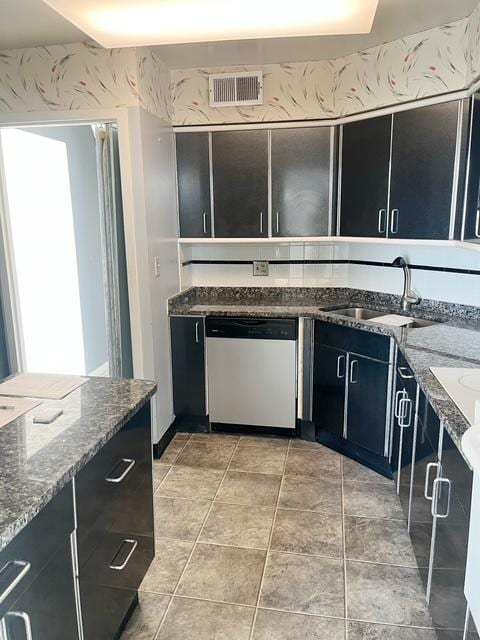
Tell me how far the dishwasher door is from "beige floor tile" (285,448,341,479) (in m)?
0.25

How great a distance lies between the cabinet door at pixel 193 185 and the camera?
343 centimetres

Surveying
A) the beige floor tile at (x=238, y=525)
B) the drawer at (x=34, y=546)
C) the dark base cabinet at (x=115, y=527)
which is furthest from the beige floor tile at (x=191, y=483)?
the drawer at (x=34, y=546)

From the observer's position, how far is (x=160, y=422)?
327cm

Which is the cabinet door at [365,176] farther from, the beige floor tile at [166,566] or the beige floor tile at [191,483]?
the beige floor tile at [166,566]

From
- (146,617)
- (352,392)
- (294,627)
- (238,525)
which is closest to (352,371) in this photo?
(352,392)

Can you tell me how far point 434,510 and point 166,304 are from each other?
2189mm

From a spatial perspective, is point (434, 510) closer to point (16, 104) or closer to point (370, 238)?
point (370, 238)

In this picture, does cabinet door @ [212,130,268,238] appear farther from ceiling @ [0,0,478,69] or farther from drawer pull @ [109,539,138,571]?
drawer pull @ [109,539,138,571]

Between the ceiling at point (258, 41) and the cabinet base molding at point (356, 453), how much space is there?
2.44m

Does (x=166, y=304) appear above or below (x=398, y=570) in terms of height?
above

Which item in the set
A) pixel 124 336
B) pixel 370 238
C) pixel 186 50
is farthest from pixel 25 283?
pixel 370 238

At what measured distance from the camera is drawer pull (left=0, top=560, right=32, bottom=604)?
101 cm

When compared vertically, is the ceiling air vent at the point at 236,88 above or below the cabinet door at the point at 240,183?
above

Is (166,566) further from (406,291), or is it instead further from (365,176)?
(365,176)
